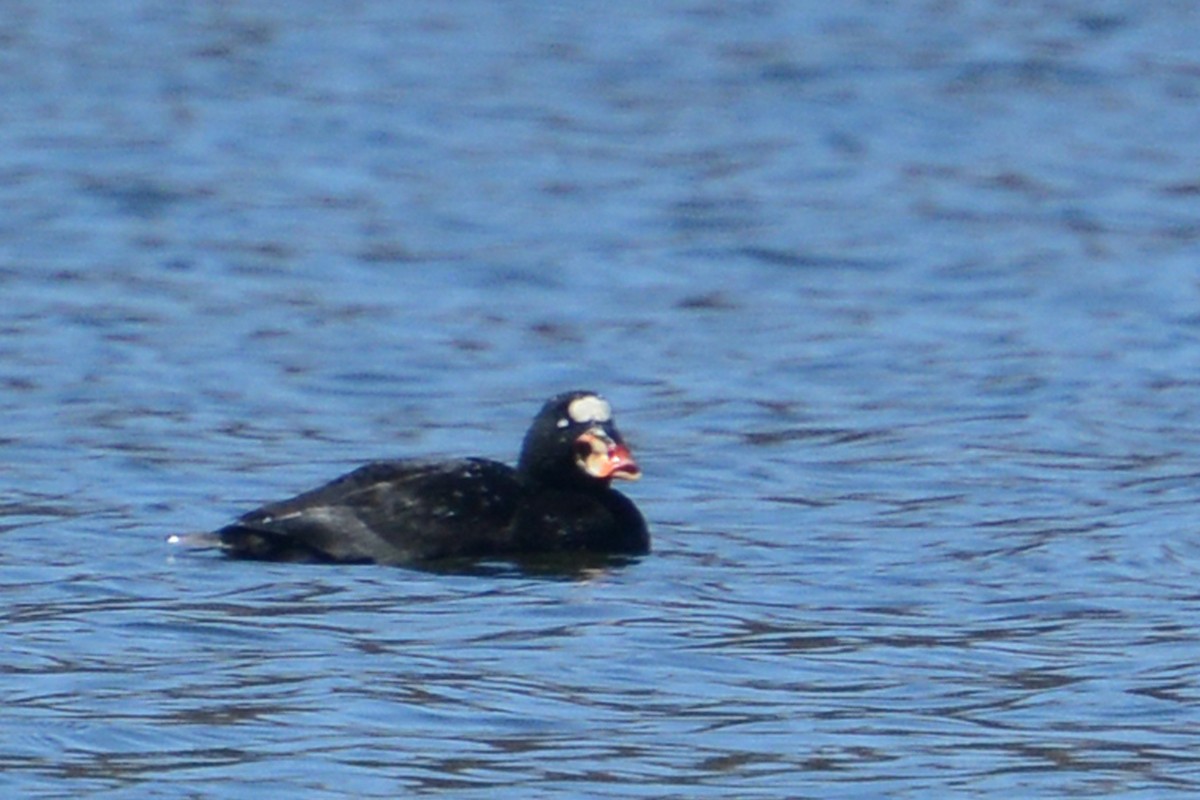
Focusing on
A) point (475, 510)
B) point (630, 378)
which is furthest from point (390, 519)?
point (630, 378)

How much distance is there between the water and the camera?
9492mm

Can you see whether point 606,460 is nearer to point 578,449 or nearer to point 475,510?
point 578,449

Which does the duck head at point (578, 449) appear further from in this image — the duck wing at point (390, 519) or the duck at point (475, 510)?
the duck wing at point (390, 519)

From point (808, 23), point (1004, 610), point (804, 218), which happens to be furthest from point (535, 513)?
point (808, 23)

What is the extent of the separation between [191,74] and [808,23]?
20.2 ft

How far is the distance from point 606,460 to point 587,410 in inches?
8.9

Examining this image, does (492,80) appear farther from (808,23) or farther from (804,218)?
(804,218)

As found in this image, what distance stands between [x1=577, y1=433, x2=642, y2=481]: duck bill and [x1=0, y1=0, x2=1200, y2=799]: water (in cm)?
40

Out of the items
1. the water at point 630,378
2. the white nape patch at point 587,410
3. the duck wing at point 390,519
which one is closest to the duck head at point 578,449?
the white nape patch at point 587,410

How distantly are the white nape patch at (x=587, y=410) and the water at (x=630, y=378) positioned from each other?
24.0 inches

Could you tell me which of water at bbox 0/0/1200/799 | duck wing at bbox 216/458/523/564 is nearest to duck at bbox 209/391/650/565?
duck wing at bbox 216/458/523/564

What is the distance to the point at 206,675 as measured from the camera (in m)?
10.0

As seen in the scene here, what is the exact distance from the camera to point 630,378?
17.4 m

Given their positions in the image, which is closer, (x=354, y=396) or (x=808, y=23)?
(x=354, y=396)
